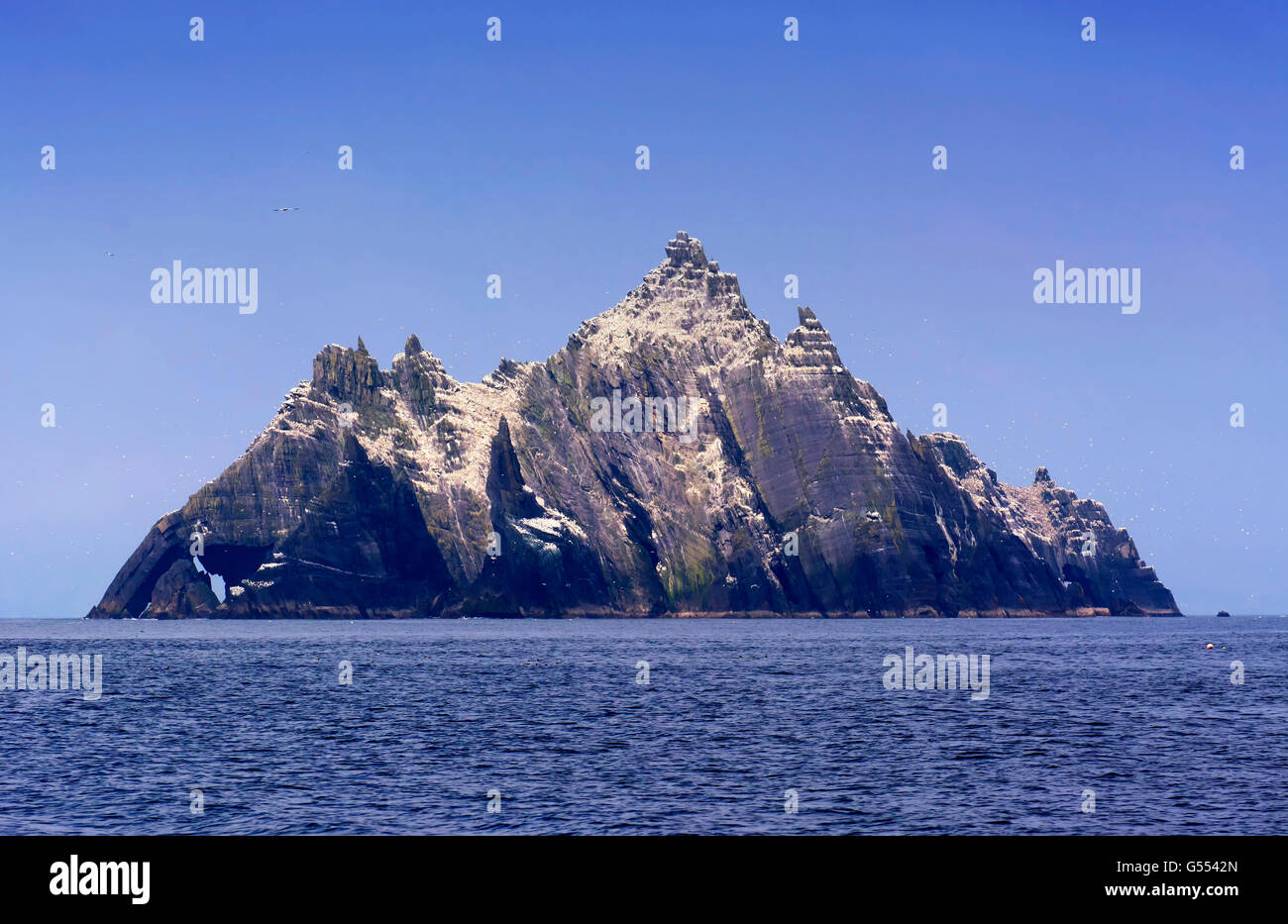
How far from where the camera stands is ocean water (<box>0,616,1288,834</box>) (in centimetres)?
4225

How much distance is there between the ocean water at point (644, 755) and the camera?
4225 centimetres

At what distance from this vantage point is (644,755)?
5725 centimetres

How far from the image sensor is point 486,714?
76.4m
